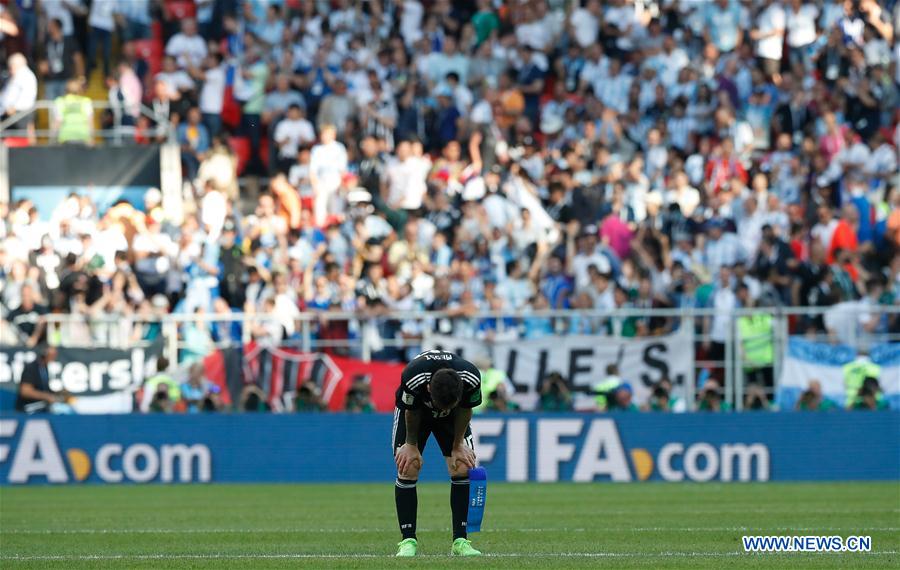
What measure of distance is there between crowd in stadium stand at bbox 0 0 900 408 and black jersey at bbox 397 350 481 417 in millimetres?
11572

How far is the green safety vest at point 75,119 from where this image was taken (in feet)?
96.9

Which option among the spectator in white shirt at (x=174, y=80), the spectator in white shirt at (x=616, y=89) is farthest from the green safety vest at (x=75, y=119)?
the spectator in white shirt at (x=616, y=89)

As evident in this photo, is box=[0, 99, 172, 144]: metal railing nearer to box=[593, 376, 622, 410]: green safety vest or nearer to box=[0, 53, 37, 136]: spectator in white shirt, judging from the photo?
box=[0, 53, 37, 136]: spectator in white shirt

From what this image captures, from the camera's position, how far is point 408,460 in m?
12.3

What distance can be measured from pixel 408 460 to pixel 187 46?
1952 centimetres

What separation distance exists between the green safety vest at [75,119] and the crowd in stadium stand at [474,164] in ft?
1.91

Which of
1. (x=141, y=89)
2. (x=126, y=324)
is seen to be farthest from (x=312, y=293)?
(x=141, y=89)

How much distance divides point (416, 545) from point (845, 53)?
1843 cm

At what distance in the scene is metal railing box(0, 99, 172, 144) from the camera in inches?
1155

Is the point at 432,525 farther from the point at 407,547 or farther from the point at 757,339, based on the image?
the point at 757,339

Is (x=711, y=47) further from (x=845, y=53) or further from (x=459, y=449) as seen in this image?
(x=459, y=449)

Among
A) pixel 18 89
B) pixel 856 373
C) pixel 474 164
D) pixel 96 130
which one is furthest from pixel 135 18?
pixel 856 373

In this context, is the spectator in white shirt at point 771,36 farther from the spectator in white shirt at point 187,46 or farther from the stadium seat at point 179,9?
the stadium seat at point 179,9

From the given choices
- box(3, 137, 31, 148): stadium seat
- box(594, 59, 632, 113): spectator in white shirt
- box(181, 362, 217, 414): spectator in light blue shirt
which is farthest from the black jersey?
box(3, 137, 31, 148): stadium seat
